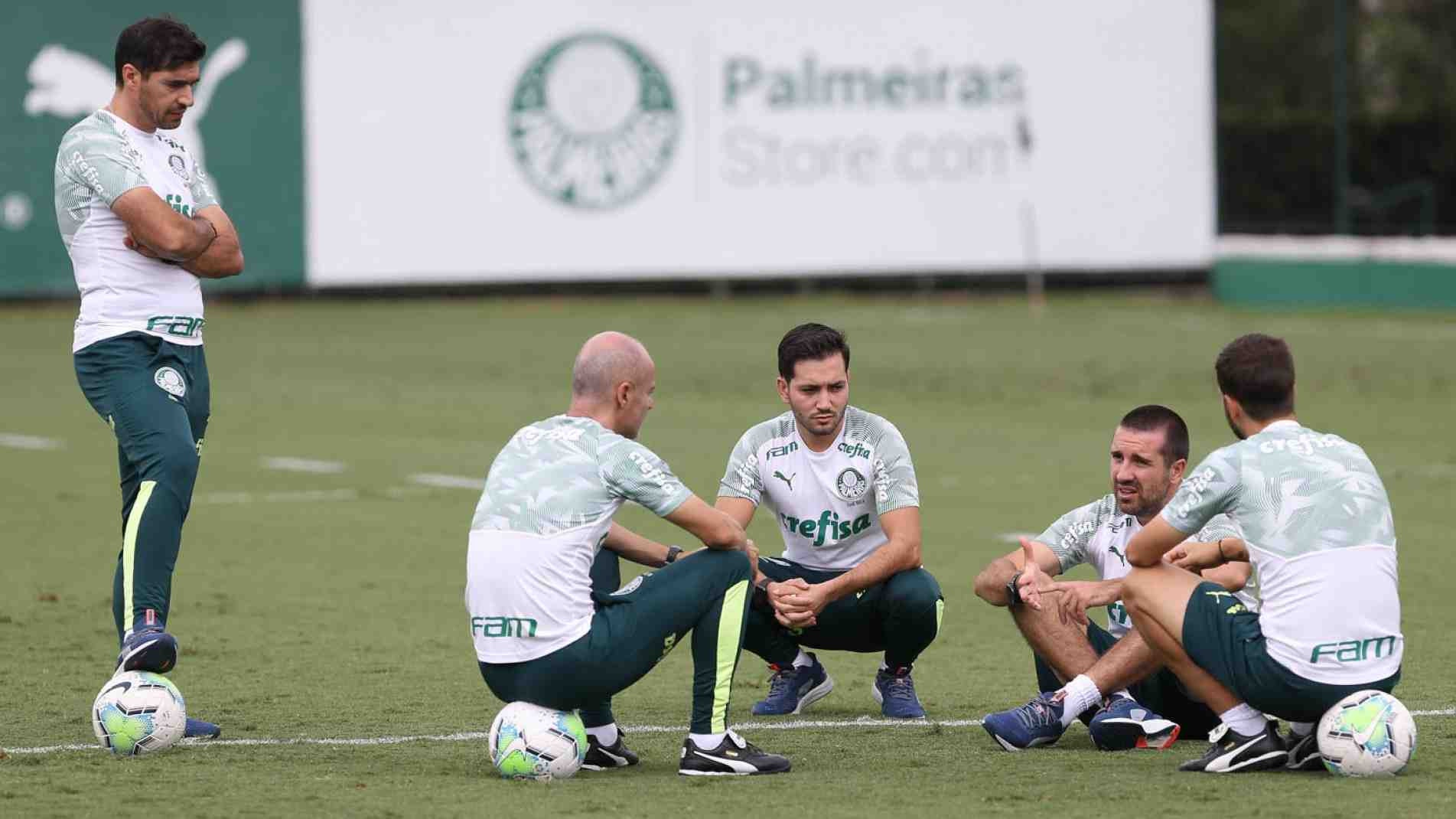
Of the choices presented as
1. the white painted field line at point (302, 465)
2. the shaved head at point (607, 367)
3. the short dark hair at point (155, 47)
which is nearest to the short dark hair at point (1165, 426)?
the shaved head at point (607, 367)

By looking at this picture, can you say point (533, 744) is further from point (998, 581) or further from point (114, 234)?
A: point (114, 234)

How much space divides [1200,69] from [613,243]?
33.9 ft

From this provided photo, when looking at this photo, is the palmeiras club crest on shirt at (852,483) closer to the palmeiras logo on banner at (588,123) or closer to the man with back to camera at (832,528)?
the man with back to camera at (832,528)

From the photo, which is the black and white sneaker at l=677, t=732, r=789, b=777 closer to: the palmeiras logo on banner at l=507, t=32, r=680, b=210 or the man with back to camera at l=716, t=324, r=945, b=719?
the man with back to camera at l=716, t=324, r=945, b=719

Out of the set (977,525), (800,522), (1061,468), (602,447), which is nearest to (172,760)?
(602,447)

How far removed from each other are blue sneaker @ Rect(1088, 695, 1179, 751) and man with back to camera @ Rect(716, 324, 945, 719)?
0.83 meters

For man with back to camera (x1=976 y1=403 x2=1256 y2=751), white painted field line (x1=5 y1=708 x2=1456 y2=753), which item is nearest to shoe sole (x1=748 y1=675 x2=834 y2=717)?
white painted field line (x1=5 y1=708 x2=1456 y2=753)

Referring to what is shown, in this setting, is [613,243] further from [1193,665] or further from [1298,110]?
[1193,665]

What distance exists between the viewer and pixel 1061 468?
15.3 meters

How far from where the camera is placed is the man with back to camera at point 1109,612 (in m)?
7.26

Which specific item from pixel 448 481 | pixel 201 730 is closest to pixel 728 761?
pixel 201 730

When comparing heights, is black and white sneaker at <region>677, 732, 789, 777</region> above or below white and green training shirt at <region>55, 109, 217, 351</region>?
below

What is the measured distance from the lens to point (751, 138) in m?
35.4

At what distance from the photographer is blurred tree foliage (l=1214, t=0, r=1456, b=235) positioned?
37156mm
